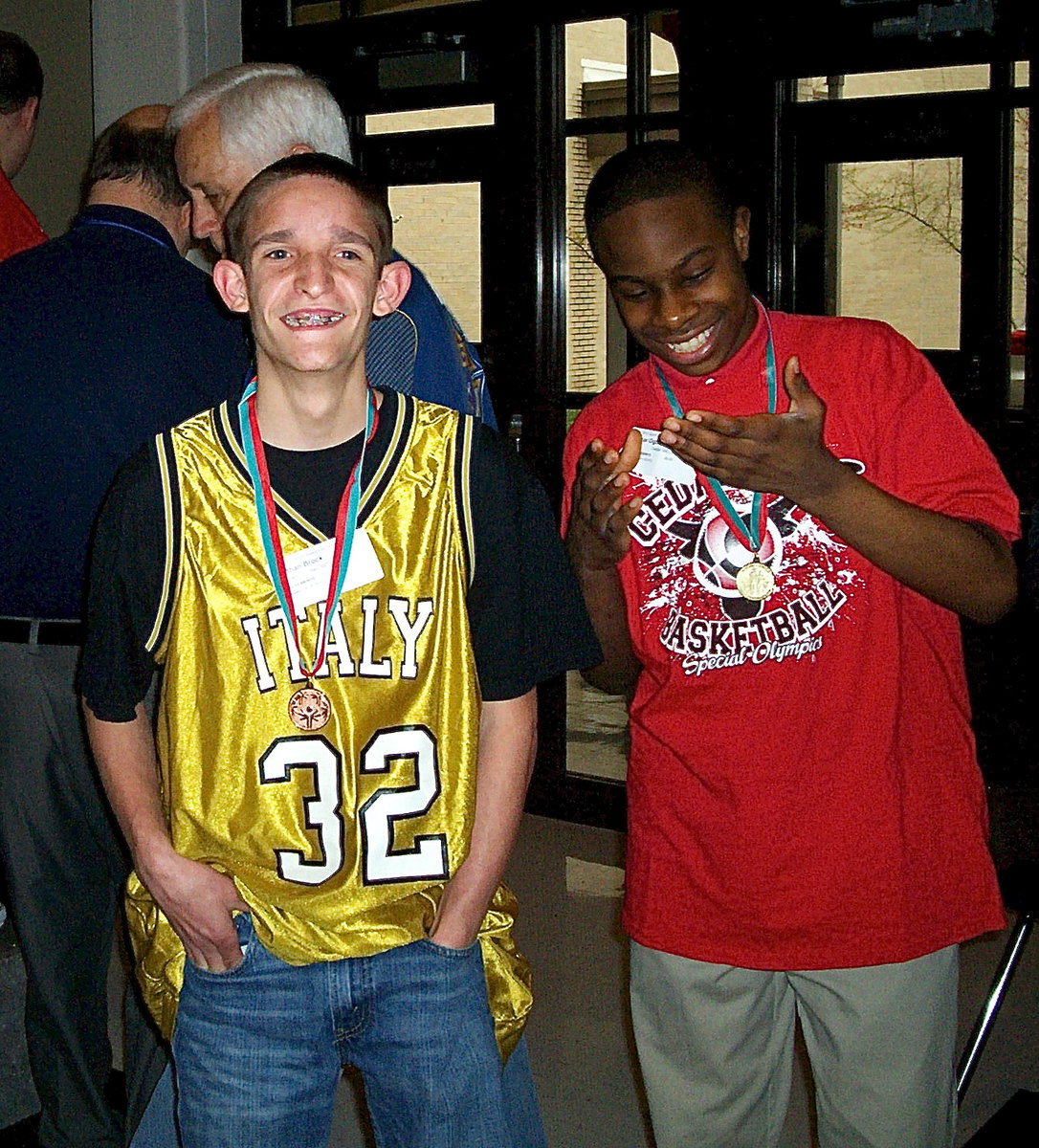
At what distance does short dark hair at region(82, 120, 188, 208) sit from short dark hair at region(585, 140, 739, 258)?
93 cm

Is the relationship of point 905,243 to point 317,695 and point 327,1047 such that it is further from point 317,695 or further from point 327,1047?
point 327,1047

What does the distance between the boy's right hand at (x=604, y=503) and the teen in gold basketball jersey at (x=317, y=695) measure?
14 centimetres

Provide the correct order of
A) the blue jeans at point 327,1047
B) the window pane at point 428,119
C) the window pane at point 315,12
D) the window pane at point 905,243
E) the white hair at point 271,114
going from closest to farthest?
the blue jeans at point 327,1047, the white hair at point 271,114, the window pane at point 905,243, the window pane at point 428,119, the window pane at point 315,12

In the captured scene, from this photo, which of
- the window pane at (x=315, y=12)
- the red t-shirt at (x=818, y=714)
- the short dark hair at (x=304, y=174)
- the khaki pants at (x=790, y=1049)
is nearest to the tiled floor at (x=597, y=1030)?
the khaki pants at (x=790, y=1049)

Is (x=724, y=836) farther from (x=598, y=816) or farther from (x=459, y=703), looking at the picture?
(x=598, y=816)

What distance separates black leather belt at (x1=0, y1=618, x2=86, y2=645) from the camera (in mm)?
2496

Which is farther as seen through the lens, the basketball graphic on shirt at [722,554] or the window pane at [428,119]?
the window pane at [428,119]

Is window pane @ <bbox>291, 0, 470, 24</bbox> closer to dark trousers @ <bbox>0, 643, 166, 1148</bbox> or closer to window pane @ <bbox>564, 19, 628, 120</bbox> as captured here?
window pane @ <bbox>564, 19, 628, 120</bbox>

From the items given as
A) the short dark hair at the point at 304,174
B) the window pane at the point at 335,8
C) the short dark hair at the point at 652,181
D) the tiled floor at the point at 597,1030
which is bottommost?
the tiled floor at the point at 597,1030

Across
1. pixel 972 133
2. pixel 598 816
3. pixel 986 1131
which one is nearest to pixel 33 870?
pixel 986 1131

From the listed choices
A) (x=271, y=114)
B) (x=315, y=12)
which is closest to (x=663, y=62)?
(x=315, y=12)

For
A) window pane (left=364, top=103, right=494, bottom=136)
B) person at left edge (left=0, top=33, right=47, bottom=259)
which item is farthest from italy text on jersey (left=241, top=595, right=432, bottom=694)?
window pane (left=364, top=103, right=494, bottom=136)

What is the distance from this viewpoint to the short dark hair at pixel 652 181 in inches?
75.0

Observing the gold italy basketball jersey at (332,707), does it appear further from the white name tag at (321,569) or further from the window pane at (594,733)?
the window pane at (594,733)
